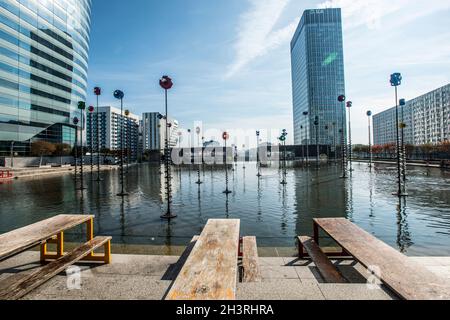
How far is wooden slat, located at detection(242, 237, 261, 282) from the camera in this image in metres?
4.42

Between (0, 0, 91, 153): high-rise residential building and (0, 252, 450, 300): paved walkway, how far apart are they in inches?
2736

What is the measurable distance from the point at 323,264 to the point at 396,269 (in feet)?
5.73

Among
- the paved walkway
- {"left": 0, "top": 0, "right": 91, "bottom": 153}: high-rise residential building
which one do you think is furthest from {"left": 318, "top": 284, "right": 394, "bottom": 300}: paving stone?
{"left": 0, "top": 0, "right": 91, "bottom": 153}: high-rise residential building

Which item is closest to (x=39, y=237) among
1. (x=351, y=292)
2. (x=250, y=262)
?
(x=250, y=262)

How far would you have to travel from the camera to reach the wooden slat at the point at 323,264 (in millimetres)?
4453

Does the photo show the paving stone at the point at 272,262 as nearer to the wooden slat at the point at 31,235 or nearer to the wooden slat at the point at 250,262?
the wooden slat at the point at 250,262

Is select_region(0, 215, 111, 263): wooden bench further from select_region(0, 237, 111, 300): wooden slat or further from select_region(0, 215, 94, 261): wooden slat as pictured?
select_region(0, 237, 111, 300): wooden slat

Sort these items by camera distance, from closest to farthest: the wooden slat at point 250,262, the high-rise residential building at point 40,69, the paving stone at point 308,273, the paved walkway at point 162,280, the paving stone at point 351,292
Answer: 1. the paving stone at point 351,292
2. the paved walkway at point 162,280
3. the wooden slat at point 250,262
4. the paving stone at point 308,273
5. the high-rise residential building at point 40,69

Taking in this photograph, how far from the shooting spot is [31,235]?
4805mm

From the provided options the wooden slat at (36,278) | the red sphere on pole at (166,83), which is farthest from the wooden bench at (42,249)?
the red sphere on pole at (166,83)

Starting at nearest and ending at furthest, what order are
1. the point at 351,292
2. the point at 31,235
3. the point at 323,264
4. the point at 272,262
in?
the point at 351,292 < the point at 31,235 < the point at 323,264 < the point at 272,262

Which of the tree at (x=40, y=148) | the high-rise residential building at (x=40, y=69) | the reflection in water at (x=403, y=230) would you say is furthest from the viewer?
the tree at (x=40, y=148)

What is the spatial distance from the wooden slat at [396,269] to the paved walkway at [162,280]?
406 millimetres

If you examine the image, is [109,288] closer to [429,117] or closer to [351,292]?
[351,292]
